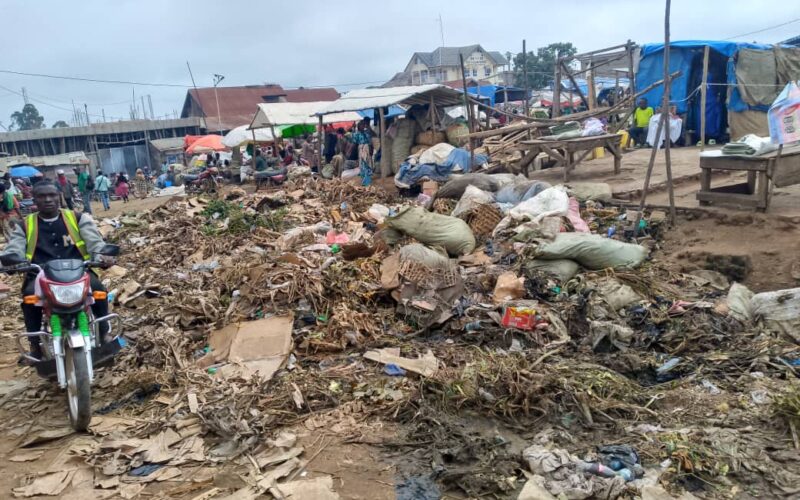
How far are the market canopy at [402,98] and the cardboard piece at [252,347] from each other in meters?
8.91

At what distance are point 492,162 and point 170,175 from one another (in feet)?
56.0

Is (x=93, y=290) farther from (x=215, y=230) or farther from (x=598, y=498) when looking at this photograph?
(x=215, y=230)

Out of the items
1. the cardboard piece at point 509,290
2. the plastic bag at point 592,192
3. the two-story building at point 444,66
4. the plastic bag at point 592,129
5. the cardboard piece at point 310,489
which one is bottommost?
the cardboard piece at point 310,489

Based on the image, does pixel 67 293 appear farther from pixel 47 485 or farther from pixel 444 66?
pixel 444 66

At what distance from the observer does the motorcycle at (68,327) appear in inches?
133

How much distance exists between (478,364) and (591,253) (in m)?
2.47

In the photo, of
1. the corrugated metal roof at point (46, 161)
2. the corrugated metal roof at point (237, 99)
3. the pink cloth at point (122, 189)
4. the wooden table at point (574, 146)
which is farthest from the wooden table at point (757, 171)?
the corrugated metal roof at point (237, 99)

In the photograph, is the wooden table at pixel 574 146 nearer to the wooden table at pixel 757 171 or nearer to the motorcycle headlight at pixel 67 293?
the wooden table at pixel 757 171

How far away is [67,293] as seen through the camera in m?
3.41

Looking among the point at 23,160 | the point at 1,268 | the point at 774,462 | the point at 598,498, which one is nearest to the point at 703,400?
the point at 774,462

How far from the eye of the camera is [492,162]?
11617 millimetres

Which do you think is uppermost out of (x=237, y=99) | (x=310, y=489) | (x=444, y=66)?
(x=444, y=66)

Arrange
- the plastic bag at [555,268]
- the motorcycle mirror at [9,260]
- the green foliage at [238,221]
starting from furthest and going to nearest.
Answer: the green foliage at [238,221], the plastic bag at [555,268], the motorcycle mirror at [9,260]

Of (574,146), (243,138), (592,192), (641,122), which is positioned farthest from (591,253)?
(243,138)
